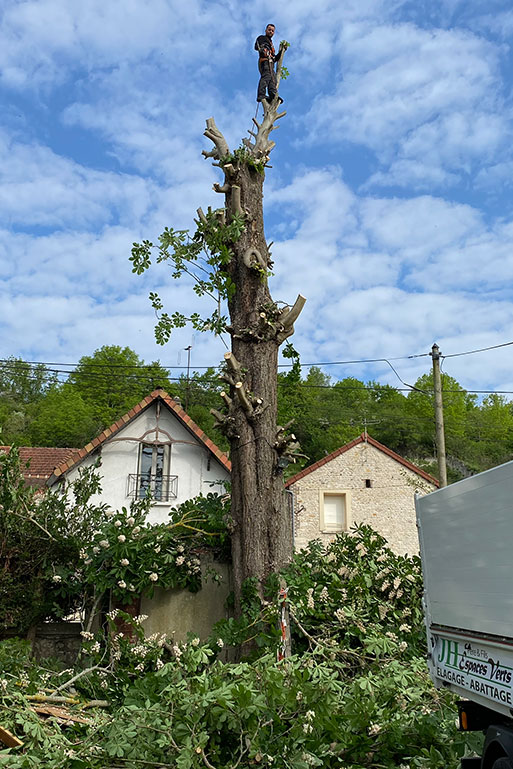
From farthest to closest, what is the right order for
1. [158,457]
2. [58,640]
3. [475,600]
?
[158,457] → [58,640] → [475,600]

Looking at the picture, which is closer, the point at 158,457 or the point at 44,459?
the point at 158,457

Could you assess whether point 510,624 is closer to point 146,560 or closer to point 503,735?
point 503,735

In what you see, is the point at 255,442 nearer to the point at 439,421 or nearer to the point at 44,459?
the point at 439,421

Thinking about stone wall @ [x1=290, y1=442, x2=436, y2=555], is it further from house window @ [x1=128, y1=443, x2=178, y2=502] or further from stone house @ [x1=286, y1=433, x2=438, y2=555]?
house window @ [x1=128, y1=443, x2=178, y2=502]

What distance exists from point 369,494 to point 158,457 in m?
10.4

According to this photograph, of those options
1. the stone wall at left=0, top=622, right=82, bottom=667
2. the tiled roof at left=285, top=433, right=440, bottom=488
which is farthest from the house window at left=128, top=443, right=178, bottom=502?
the stone wall at left=0, top=622, right=82, bottom=667

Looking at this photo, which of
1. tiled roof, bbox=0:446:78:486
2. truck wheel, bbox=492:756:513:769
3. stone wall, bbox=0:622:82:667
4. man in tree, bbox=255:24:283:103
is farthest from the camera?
tiled roof, bbox=0:446:78:486

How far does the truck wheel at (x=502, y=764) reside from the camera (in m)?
4.09

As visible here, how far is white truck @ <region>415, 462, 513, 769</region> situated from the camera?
13.6 feet

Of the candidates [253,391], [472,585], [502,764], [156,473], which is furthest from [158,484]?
[502,764]

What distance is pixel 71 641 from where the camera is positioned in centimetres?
925

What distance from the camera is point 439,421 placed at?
1786cm

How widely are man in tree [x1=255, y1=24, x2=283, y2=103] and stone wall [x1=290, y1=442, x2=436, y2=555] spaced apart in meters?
19.8

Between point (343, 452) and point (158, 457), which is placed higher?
point (343, 452)
